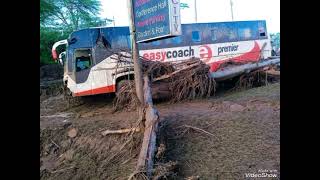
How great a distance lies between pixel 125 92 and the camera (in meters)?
7.33

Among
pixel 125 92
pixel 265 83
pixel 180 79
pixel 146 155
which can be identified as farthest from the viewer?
pixel 265 83

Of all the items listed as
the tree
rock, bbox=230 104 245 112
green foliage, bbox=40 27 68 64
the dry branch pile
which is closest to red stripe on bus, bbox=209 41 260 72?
the dry branch pile

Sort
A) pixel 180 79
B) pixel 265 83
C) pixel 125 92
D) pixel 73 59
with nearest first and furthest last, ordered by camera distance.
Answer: pixel 125 92 → pixel 180 79 → pixel 73 59 → pixel 265 83

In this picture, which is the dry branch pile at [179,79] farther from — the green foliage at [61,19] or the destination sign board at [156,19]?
Result: the green foliage at [61,19]

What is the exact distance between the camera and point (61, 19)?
15.2 m

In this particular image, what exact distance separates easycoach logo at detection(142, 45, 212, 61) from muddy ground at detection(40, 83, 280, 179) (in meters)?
2.89

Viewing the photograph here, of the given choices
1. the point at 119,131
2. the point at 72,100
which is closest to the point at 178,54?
the point at 72,100

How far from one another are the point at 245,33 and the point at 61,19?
8.10 m

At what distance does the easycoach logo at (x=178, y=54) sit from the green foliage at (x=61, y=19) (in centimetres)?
525
